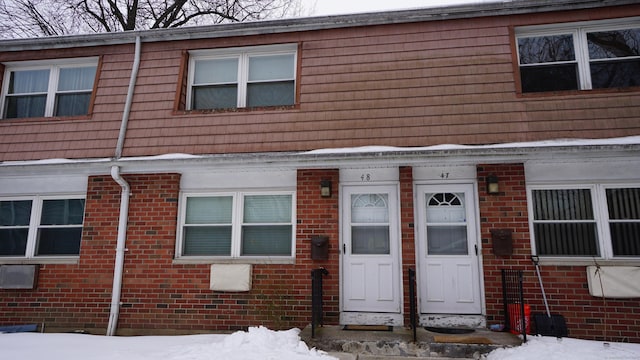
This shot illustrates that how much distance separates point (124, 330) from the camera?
20.4 ft

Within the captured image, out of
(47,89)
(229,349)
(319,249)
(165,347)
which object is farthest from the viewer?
(47,89)

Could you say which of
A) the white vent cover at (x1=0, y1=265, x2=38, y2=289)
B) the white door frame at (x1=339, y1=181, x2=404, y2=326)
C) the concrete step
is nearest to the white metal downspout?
the white vent cover at (x1=0, y1=265, x2=38, y2=289)

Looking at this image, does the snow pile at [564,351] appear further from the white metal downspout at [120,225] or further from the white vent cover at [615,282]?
the white metal downspout at [120,225]

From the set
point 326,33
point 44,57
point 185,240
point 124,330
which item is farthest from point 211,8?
point 124,330

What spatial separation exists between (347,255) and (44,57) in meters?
6.81

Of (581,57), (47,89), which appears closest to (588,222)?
(581,57)

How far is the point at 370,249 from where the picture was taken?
6203mm

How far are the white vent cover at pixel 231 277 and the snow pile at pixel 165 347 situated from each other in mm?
818

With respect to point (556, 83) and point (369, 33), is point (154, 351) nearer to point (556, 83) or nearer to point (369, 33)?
point (369, 33)

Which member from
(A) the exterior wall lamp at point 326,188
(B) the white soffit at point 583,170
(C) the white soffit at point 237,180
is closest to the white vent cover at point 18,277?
(C) the white soffit at point 237,180

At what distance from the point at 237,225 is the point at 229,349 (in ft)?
7.31

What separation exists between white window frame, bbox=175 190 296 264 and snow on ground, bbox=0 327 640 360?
1.28 m

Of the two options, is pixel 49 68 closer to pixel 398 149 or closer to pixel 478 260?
pixel 398 149

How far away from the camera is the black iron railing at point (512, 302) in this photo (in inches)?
208
